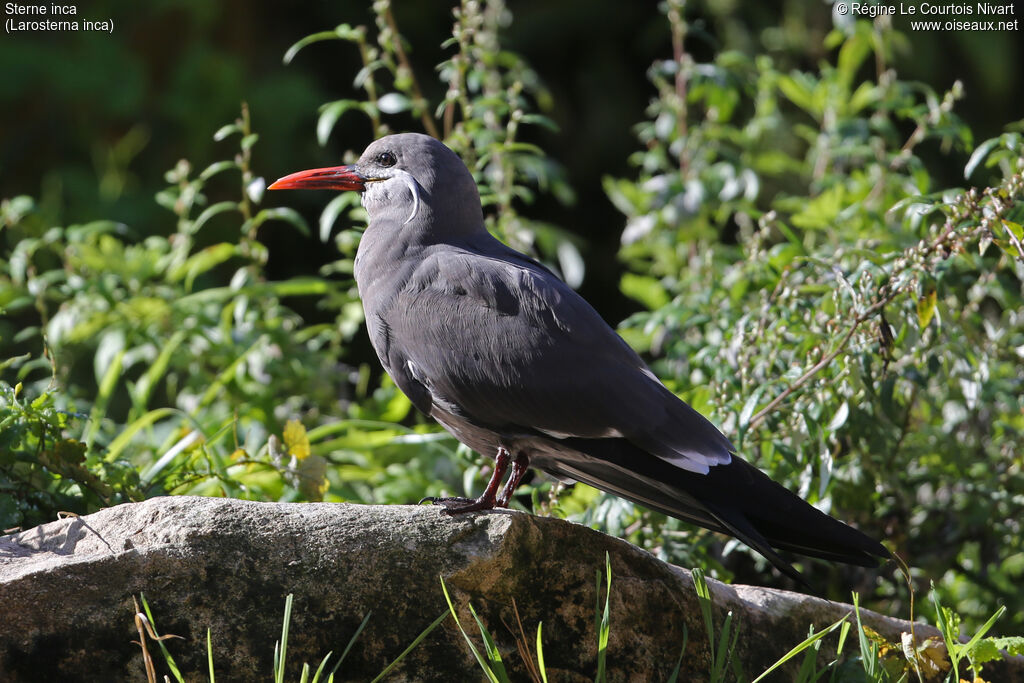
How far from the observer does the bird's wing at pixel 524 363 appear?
2.10 metres

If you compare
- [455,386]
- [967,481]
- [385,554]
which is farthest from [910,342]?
[385,554]

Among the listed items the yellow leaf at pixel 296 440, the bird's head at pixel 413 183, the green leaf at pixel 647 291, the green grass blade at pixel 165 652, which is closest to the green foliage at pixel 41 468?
the yellow leaf at pixel 296 440

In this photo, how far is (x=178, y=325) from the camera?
354 cm

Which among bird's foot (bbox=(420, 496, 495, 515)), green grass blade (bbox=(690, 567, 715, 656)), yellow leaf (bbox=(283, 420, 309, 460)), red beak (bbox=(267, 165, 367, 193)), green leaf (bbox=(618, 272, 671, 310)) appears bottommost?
green grass blade (bbox=(690, 567, 715, 656))

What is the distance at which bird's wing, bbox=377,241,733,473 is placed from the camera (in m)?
2.10

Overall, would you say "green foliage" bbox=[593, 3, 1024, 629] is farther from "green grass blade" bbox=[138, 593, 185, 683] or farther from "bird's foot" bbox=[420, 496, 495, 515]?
"green grass blade" bbox=[138, 593, 185, 683]

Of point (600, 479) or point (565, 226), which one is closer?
point (600, 479)

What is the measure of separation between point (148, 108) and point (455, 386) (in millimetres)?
3910

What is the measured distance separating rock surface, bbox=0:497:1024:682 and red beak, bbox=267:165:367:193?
3.18 ft

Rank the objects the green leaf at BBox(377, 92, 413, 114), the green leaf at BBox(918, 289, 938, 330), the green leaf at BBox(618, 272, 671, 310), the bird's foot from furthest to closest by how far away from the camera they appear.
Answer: the green leaf at BBox(618, 272, 671, 310)
the green leaf at BBox(377, 92, 413, 114)
the green leaf at BBox(918, 289, 938, 330)
the bird's foot

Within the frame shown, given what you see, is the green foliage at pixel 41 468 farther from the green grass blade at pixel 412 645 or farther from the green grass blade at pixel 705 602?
the green grass blade at pixel 705 602

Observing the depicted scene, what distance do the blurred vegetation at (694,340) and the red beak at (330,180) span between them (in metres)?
0.31

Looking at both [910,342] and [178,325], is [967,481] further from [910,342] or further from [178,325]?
[178,325]

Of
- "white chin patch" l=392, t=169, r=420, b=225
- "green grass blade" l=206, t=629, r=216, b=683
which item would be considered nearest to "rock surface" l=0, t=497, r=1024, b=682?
"green grass blade" l=206, t=629, r=216, b=683
